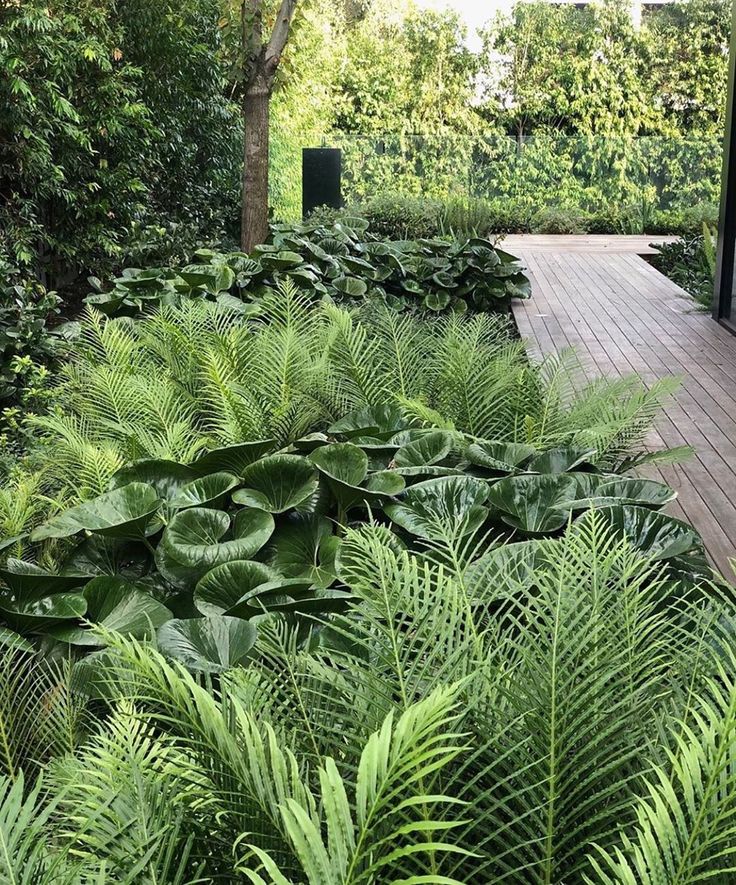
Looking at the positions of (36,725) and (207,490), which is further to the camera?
(207,490)

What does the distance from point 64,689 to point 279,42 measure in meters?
7.70

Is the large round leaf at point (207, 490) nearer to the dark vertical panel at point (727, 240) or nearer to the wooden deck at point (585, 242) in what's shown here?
the dark vertical panel at point (727, 240)

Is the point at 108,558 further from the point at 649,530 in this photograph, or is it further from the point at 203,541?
the point at 649,530

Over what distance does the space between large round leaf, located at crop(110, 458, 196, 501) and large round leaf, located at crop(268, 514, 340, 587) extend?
0.35 m

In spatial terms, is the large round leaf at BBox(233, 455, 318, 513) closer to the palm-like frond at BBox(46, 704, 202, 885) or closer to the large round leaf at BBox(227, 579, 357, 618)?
the large round leaf at BBox(227, 579, 357, 618)

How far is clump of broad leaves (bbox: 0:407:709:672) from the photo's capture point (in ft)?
6.14

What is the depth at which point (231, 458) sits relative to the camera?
2559mm

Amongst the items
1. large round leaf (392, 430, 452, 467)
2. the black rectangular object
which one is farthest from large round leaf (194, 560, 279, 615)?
the black rectangular object

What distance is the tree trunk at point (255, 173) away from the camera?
8625mm

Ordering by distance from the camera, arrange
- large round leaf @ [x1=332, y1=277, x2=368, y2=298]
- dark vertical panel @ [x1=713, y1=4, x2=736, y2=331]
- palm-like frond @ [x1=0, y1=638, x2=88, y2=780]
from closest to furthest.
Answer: palm-like frond @ [x1=0, y1=638, x2=88, y2=780]
large round leaf @ [x1=332, y1=277, x2=368, y2=298]
dark vertical panel @ [x1=713, y1=4, x2=736, y2=331]

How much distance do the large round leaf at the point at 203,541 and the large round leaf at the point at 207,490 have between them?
106 millimetres

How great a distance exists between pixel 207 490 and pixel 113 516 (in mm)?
237

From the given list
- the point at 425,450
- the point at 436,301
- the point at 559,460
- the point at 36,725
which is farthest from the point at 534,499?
the point at 436,301

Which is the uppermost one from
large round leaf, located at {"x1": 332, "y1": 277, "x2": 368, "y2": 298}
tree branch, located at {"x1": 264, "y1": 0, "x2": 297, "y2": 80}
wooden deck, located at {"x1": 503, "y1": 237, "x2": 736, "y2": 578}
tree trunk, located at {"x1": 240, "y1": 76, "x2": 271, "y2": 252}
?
tree branch, located at {"x1": 264, "y1": 0, "x2": 297, "y2": 80}
